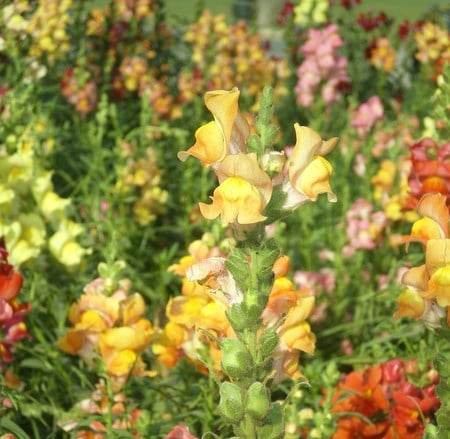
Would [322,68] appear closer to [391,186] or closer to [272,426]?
[391,186]

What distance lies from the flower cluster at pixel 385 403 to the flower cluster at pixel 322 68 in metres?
3.44

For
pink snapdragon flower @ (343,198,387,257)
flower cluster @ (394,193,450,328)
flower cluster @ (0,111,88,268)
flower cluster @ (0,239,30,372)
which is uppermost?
flower cluster @ (394,193,450,328)

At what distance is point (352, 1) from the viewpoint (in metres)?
7.26

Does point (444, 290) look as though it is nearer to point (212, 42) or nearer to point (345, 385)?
point (345, 385)

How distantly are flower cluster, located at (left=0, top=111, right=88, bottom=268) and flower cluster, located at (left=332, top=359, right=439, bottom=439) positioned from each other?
928mm

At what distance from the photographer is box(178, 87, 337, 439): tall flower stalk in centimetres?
141

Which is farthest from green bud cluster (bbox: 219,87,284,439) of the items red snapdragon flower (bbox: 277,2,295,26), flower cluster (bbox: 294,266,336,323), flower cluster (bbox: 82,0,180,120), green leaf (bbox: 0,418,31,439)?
red snapdragon flower (bbox: 277,2,295,26)

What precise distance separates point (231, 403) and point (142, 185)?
271 cm

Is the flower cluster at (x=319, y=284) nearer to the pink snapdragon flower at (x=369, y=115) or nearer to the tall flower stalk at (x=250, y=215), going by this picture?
the pink snapdragon flower at (x=369, y=115)

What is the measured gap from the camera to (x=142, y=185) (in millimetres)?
4086

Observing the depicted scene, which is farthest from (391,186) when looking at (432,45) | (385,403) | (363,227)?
(432,45)

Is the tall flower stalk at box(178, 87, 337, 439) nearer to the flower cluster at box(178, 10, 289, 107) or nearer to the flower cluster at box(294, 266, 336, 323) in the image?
the flower cluster at box(294, 266, 336, 323)

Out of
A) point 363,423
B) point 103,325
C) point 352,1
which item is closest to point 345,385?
point 363,423

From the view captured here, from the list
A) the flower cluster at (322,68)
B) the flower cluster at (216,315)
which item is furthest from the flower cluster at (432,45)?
the flower cluster at (216,315)
